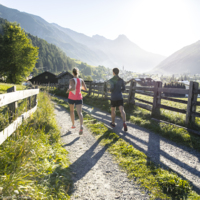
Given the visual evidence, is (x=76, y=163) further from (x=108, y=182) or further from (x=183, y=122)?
(x=183, y=122)

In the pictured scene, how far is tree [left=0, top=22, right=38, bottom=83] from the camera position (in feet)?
96.8

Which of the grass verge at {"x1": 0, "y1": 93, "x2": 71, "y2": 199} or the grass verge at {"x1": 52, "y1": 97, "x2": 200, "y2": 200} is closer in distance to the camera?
the grass verge at {"x1": 0, "y1": 93, "x2": 71, "y2": 199}

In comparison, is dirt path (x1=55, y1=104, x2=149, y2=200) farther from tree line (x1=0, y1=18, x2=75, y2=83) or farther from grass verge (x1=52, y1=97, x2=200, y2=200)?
tree line (x1=0, y1=18, x2=75, y2=83)

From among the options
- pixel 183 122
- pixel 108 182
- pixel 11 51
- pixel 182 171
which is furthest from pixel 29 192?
pixel 11 51

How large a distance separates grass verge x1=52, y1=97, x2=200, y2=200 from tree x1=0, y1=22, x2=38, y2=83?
32665 millimetres

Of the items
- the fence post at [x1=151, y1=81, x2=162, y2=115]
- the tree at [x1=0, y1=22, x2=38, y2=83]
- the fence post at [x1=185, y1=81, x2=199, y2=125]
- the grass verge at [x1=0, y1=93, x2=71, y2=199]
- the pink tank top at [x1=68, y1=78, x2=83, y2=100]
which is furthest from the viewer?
the tree at [x1=0, y1=22, x2=38, y2=83]

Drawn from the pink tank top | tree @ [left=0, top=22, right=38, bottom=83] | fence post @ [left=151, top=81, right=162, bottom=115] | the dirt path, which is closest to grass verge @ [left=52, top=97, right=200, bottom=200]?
the dirt path

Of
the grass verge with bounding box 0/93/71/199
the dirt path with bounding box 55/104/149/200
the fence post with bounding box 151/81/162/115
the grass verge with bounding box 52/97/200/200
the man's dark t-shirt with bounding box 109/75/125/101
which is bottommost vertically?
the dirt path with bounding box 55/104/149/200

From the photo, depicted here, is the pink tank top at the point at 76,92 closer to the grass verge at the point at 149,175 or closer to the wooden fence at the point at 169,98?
the grass verge at the point at 149,175

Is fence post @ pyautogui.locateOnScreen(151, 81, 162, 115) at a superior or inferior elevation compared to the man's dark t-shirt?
inferior

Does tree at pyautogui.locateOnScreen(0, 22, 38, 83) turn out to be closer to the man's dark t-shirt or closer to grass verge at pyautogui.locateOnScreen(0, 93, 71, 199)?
the man's dark t-shirt

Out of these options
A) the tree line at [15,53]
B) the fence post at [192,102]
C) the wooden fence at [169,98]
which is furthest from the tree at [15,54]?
the fence post at [192,102]

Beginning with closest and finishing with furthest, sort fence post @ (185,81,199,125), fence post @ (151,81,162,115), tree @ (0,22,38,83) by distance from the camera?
fence post @ (185,81,199,125), fence post @ (151,81,162,115), tree @ (0,22,38,83)

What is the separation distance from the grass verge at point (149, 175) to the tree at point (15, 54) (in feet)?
107
